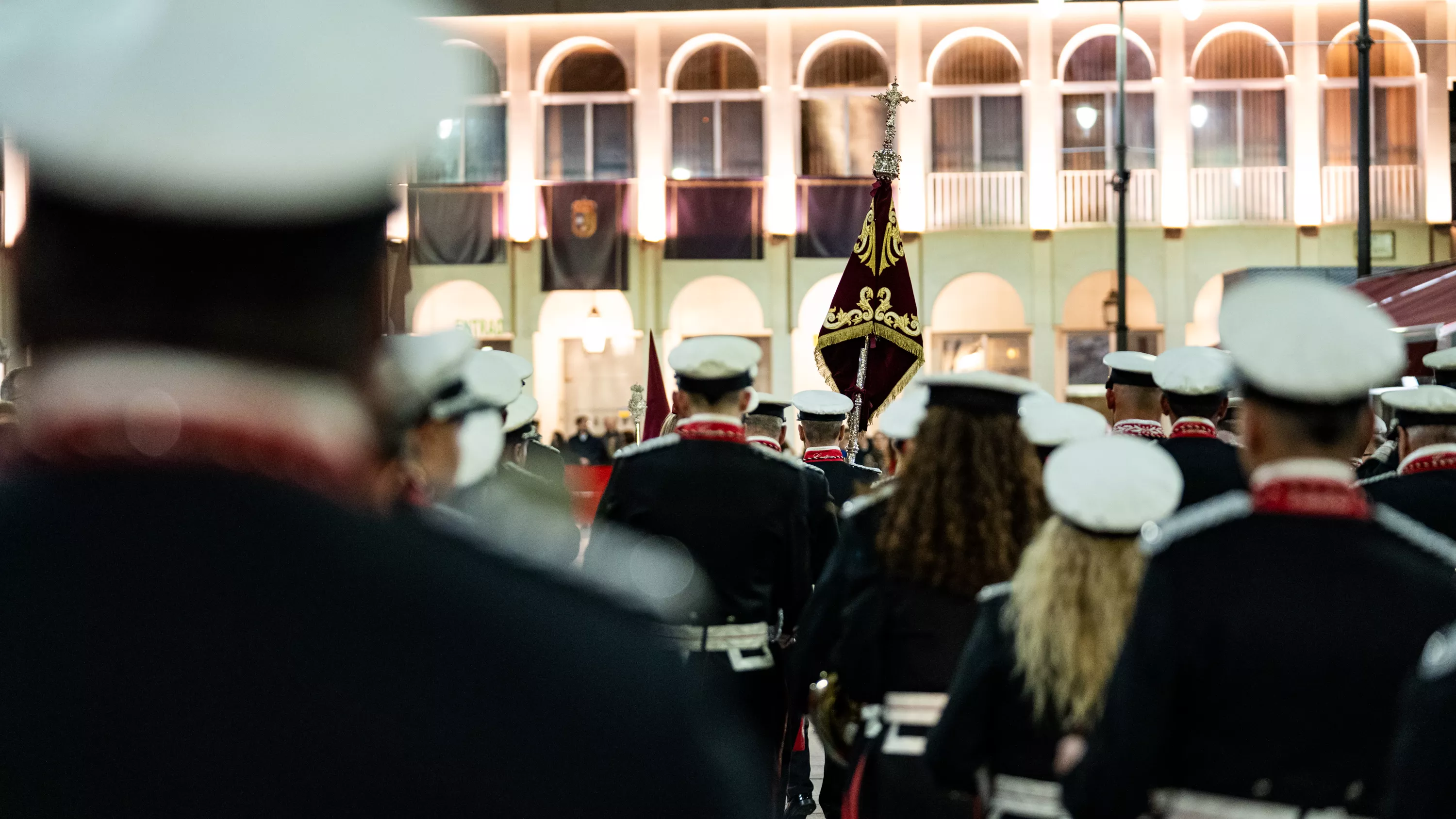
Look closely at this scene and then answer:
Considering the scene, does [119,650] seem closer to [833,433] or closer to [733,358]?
[733,358]

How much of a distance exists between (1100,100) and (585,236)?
10498mm

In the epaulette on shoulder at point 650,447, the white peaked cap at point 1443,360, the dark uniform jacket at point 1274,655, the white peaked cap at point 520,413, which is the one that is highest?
the white peaked cap at point 1443,360

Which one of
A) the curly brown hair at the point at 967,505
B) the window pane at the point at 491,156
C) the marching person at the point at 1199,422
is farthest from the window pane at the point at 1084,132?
the curly brown hair at the point at 967,505

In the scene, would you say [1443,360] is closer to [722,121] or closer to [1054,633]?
[1054,633]

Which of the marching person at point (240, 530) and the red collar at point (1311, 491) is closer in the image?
the marching person at point (240, 530)

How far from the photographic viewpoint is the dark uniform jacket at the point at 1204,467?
5969 mm

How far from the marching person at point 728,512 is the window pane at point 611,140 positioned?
24050 millimetres

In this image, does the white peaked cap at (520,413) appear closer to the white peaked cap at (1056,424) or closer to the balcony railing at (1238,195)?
the white peaked cap at (1056,424)

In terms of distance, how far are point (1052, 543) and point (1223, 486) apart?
10.2 feet

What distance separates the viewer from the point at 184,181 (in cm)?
87

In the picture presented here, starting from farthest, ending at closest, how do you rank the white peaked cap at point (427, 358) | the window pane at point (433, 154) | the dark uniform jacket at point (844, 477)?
the dark uniform jacket at point (844, 477), the white peaked cap at point (427, 358), the window pane at point (433, 154)

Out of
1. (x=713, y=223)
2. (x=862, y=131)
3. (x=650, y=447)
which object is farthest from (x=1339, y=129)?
(x=650, y=447)

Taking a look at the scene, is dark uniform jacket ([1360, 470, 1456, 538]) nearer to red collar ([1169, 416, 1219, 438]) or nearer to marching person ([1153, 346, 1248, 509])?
marching person ([1153, 346, 1248, 509])

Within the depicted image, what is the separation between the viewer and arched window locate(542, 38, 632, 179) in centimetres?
2912
